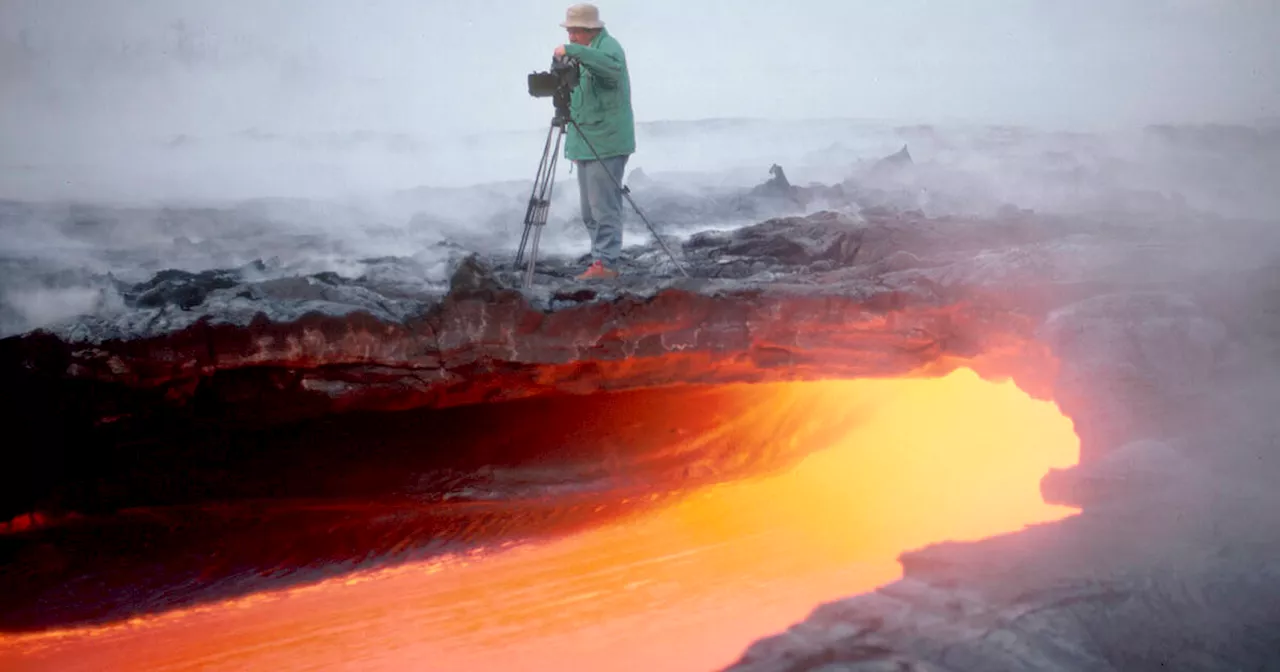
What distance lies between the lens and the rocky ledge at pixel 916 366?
2.25m

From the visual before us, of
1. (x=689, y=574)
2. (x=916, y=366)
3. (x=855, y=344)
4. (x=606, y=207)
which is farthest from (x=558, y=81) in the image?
(x=689, y=574)

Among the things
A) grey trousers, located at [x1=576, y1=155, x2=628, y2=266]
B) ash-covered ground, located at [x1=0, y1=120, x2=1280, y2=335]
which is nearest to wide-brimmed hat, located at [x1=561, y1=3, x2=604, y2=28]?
grey trousers, located at [x1=576, y1=155, x2=628, y2=266]

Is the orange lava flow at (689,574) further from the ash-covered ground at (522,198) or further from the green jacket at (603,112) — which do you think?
the green jacket at (603,112)

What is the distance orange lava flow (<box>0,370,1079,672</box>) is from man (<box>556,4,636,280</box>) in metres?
1.16

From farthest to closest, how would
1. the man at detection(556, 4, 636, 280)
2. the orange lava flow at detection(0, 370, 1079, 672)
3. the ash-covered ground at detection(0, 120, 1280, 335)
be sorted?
1. the ash-covered ground at detection(0, 120, 1280, 335)
2. the man at detection(556, 4, 636, 280)
3. the orange lava flow at detection(0, 370, 1079, 672)

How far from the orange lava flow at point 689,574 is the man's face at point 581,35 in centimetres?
193

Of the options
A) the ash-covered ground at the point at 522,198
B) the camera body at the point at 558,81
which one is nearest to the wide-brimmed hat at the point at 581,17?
the camera body at the point at 558,81

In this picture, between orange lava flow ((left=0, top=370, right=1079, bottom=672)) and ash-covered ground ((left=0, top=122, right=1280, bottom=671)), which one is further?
orange lava flow ((left=0, top=370, right=1079, bottom=672))

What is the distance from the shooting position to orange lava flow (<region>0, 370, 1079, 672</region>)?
2.53m

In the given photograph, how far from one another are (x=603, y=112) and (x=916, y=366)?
75.8 inches

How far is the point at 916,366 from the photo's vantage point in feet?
11.6

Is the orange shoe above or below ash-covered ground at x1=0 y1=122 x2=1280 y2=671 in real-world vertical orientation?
above

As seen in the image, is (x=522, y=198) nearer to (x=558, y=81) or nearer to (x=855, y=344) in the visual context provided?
(x=558, y=81)

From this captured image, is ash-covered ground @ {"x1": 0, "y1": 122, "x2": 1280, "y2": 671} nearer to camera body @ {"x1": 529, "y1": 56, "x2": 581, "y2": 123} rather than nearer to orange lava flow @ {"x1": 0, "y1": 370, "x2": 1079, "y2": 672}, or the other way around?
orange lava flow @ {"x1": 0, "y1": 370, "x2": 1079, "y2": 672}
